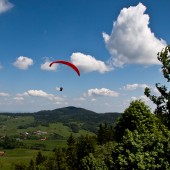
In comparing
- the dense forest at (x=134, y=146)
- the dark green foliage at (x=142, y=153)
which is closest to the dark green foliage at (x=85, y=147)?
the dense forest at (x=134, y=146)

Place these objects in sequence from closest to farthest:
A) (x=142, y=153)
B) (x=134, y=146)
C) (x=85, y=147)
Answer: (x=142, y=153) → (x=134, y=146) → (x=85, y=147)

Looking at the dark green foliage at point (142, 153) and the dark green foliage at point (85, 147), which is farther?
the dark green foliage at point (85, 147)

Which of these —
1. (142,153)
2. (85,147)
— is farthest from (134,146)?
(85,147)

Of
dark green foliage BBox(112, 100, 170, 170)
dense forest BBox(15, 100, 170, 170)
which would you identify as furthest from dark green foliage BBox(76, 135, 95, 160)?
dark green foliage BBox(112, 100, 170, 170)

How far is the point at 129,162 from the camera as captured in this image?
112 feet

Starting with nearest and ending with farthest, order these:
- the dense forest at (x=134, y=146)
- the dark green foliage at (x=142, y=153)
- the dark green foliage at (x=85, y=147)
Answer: the dark green foliage at (x=142, y=153), the dense forest at (x=134, y=146), the dark green foliage at (x=85, y=147)

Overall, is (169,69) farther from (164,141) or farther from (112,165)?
(112,165)

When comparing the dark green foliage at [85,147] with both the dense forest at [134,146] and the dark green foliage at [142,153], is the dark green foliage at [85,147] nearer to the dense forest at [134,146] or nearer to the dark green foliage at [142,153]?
the dense forest at [134,146]

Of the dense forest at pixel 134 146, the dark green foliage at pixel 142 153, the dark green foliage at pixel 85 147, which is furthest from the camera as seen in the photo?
the dark green foliage at pixel 85 147

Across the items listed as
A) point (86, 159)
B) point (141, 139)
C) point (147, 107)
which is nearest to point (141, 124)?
point (147, 107)

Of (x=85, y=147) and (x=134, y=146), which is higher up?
(x=134, y=146)

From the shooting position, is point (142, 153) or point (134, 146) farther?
point (134, 146)

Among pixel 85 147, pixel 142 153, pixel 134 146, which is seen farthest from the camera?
pixel 85 147

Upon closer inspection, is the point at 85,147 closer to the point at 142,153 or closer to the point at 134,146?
the point at 134,146
